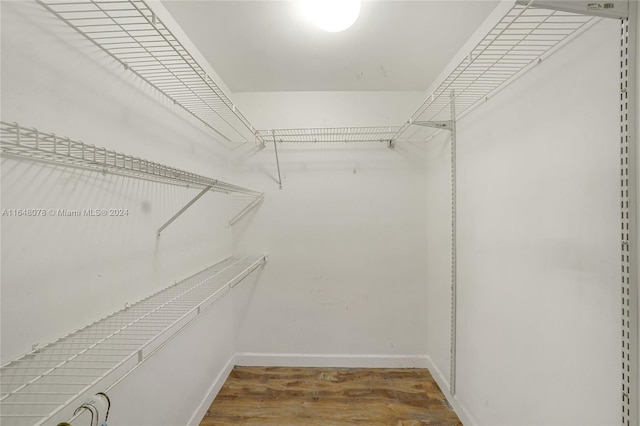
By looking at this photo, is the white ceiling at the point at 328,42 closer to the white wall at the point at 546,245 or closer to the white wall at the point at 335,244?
the white wall at the point at 335,244

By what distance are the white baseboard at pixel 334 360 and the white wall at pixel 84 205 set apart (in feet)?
2.29

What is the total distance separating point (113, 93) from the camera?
893mm

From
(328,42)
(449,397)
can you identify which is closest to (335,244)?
(449,397)

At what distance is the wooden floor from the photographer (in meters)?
1.52

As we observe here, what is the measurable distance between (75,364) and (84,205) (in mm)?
442

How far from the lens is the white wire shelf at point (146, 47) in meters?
0.70

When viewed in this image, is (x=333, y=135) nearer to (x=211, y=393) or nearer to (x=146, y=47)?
(x=146, y=47)

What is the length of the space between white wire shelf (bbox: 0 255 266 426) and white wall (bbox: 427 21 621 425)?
125cm

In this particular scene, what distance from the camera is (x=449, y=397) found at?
163 centimetres

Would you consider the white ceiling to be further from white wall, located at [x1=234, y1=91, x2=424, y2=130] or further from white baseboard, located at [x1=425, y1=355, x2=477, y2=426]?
white baseboard, located at [x1=425, y1=355, x2=477, y2=426]

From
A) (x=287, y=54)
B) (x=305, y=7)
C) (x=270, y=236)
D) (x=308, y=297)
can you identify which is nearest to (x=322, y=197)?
(x=270, y=236)

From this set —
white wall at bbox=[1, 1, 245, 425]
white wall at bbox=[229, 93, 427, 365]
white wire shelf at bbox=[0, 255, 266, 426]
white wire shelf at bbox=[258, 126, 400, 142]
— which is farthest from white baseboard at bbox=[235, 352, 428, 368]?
white wire shelf at bbox=[258, 126, 400, 142]
